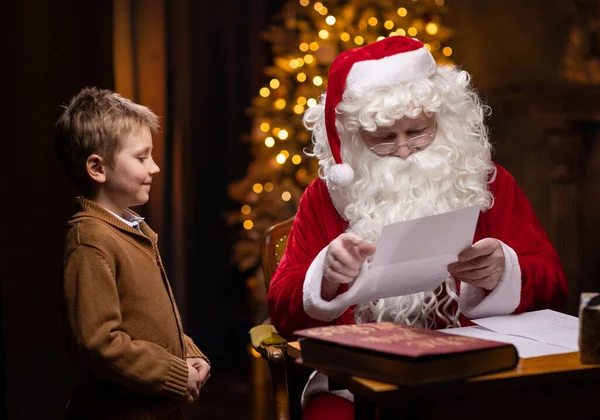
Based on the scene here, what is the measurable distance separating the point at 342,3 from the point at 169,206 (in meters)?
1.64

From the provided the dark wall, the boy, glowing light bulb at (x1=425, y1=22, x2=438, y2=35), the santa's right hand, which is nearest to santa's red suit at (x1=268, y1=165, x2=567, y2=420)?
the santa's right hand

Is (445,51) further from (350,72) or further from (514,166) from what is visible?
(350,72)

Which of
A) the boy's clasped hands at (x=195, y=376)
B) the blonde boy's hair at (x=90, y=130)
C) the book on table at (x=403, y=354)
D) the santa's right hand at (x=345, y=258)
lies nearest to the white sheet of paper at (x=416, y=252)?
the santa's right hand at (x=345, y=258)

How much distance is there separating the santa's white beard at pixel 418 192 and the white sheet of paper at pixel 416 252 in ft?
1.31

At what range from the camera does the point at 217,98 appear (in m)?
4.83

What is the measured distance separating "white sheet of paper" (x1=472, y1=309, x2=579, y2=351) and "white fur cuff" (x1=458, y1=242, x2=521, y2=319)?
0.28ft

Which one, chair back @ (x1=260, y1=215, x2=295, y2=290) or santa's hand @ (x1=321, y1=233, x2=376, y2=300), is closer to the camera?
santa's hand @ (x1=321, y1=233, x2=376, y2=300)

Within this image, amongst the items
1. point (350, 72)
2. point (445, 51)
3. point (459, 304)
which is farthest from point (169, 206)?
point (459, 304)

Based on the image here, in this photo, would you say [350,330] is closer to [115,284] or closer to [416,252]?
[416,252]

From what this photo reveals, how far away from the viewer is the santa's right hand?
1940 mm

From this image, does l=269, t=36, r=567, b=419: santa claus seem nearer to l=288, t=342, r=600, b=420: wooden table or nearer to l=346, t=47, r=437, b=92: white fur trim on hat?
l=346, t=47, r=437, b=92: white fur trim on hat

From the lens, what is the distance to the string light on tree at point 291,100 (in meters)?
4.51

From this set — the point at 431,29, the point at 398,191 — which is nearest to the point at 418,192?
the point at 398,191

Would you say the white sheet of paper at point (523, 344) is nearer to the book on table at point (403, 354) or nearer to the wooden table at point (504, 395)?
the wooden table at point (504, 395)
